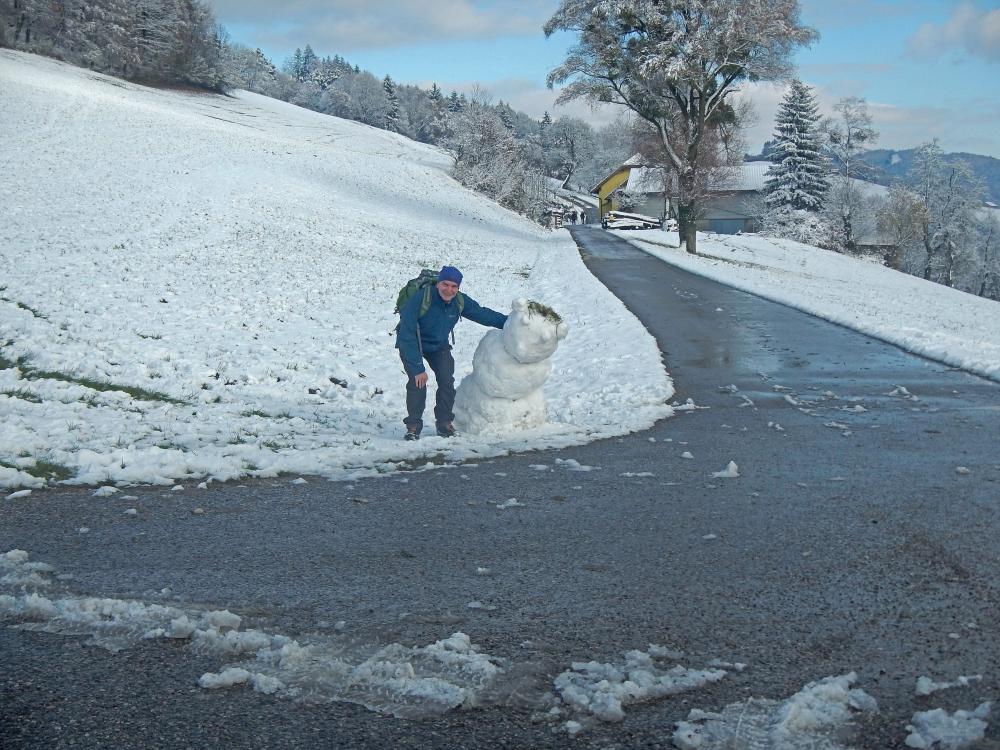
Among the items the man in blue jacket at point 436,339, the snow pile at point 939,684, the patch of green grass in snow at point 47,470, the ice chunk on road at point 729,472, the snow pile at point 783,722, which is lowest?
the patch of green grass in snow at point 47,470

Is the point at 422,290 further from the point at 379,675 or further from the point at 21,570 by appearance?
the point at 379,675

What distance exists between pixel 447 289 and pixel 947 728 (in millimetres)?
6475

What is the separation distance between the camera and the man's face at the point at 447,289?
8.63 metres

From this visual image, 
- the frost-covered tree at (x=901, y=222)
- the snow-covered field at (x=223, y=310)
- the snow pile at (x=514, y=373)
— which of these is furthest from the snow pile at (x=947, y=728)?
the frost-covered tree at (x=901, y=222)

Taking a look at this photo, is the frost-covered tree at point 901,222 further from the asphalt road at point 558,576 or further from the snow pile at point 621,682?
the snow pile at point 621,682

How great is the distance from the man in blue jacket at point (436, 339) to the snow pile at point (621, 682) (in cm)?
528

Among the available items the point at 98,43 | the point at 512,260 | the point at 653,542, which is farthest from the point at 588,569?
the point at 98,43

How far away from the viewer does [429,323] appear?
349 inches

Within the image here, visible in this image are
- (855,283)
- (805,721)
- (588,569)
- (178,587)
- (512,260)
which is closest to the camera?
(805,721)

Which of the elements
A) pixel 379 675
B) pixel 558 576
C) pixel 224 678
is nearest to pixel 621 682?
pixel 379 675

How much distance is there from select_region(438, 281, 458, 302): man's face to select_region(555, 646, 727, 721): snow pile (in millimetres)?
5637

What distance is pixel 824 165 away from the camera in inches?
2525

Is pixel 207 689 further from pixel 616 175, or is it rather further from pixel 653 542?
pixel 616 175

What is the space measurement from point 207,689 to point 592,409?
7336mm
